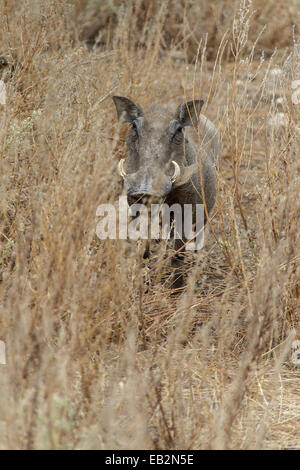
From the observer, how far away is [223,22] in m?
8.31

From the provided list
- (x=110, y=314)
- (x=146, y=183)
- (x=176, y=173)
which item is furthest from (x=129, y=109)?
(x=110, y=314)

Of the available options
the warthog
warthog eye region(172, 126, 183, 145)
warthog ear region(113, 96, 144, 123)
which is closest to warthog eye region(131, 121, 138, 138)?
the warthog

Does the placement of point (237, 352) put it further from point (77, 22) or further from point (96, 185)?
point (77, 22)

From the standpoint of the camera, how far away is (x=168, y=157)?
3.91 metres

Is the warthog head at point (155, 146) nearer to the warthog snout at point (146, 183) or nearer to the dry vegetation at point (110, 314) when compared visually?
the warthog snout at point (146, 183)

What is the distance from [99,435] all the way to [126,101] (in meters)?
2.55

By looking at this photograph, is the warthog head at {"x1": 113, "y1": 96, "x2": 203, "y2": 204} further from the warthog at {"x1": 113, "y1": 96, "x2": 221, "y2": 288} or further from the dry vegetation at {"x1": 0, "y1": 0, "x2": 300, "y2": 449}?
the dry vegetation at {"x1": 0, "y1": 0, "x2": 300, "y2": 449}

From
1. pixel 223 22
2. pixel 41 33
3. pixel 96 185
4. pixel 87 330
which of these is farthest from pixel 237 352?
pixel 223 22

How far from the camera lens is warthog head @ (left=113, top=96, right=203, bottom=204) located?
3.68 m

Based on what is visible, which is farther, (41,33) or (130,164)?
(41,33)

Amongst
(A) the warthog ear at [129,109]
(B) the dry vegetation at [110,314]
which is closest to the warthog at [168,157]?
(A) the warthog ear at [129,109]

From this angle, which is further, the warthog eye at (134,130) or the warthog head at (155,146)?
the warthog eye at (134,130)

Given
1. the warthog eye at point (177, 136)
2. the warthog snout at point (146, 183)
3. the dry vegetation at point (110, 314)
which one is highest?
the warthog eye at point (177, 136)

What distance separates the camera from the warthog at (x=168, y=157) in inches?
146
